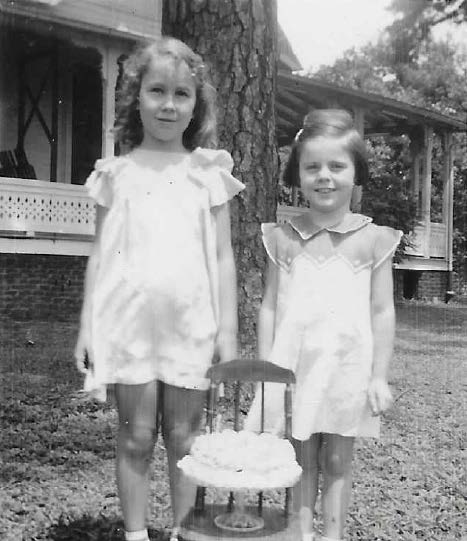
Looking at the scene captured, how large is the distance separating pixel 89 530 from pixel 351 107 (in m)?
13.5

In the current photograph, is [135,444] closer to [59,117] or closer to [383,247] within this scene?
[383,247]

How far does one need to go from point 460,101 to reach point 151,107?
36566 millimetres

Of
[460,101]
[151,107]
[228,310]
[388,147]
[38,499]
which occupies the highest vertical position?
[460,101]

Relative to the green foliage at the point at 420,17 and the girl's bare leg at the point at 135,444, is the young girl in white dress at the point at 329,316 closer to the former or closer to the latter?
the girl's bare leg at the point at 135,444

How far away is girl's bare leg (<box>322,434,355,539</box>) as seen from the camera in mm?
2725

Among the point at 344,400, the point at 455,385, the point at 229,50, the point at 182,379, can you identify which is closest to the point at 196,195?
the point at 182,379

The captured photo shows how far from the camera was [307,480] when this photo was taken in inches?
109

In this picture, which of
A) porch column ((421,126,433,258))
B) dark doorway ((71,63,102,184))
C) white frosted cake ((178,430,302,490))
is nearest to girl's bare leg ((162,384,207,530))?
white frosted cake ((178,430,302,490))

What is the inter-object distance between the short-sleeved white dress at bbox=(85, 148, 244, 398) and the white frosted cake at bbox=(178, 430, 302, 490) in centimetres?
27

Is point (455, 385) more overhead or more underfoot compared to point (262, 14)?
more underfoot

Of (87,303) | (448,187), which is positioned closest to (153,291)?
(87,303)

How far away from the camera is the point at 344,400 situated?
2.66 m

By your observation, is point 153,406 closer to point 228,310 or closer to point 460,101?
point 228,310

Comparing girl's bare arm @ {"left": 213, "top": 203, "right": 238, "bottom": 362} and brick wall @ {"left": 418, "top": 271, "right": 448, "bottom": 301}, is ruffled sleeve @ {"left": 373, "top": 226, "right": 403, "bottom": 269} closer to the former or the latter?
girl's bare arm @ {"left": 213, "top": 203, "right": 238, "bottom": 362}
